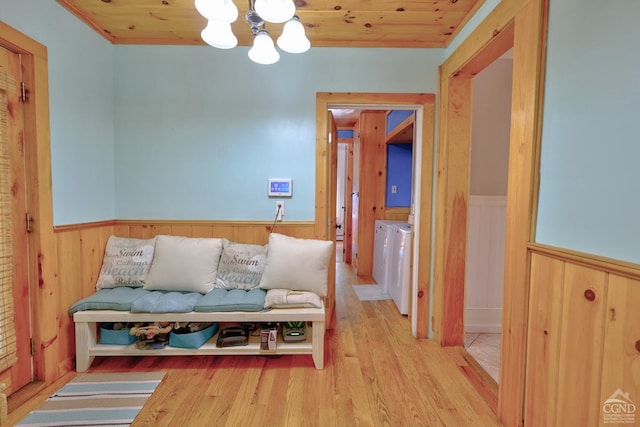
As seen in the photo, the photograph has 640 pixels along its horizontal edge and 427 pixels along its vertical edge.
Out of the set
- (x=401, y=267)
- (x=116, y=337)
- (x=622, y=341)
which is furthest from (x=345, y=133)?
(x=622, y=341)

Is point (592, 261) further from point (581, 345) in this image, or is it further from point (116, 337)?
point (116, 337)

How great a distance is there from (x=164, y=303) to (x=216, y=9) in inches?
64.6

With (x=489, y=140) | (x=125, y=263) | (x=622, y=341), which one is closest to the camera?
(x=622, y=341)

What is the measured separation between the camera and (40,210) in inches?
63.2

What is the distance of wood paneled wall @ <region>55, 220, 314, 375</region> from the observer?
1759mm

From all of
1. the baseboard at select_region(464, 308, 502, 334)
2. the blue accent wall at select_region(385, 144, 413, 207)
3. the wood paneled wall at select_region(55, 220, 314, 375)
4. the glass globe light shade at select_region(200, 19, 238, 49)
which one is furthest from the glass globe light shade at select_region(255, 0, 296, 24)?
the blue accent wall at select_region(385, 144, 413, 207)

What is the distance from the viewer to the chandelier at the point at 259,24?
43.7 inches

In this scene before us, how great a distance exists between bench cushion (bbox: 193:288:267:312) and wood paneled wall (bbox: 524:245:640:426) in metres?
1.45

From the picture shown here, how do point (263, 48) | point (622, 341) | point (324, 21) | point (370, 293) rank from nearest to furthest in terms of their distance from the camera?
1. point (622, 341)
2. point (263, 48)
3. point (324, 21)
4. point (370, 293)

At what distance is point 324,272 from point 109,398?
1409mm

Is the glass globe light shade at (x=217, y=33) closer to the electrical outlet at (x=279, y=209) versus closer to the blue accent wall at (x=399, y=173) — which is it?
the electrical outlet at (x=279, y=209)

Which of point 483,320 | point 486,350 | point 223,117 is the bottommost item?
point 486,350

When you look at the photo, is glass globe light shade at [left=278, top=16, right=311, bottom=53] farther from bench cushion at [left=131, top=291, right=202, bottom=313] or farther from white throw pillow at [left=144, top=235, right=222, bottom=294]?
bench cushion at [left=131, top=291, right=202, bottom=313]

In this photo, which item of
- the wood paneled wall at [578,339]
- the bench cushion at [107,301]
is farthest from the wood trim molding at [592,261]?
the bench cushion at [107,301]
